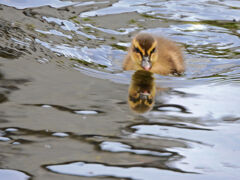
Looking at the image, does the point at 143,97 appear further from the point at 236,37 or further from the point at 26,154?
the point at 236,37

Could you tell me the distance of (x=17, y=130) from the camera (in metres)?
3.78

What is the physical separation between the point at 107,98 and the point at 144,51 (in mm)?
1351

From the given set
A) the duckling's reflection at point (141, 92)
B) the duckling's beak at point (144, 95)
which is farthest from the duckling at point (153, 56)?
the duckling's beak at point (144, 95)

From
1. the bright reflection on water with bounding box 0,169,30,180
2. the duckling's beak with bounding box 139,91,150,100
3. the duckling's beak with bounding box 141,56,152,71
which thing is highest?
the duckling's beak with bounding box 141,56,152,71

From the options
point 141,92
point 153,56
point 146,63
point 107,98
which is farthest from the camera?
point 153,56

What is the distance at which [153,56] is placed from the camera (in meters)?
5.96

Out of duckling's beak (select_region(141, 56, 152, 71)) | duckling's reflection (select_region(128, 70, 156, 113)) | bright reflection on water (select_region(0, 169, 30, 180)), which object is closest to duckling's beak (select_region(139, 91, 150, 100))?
duckling's reflection (select_region(128, 70, 156, 113))

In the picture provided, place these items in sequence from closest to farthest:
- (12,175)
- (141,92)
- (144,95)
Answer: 1. (12,175)
2. (144,95)
3. (141,92)

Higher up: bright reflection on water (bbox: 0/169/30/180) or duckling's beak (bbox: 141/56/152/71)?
duckling's beak (bbox: 141/56/152/71)

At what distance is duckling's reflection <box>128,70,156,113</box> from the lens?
4.50 meters

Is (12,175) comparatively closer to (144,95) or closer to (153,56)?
(144,95)

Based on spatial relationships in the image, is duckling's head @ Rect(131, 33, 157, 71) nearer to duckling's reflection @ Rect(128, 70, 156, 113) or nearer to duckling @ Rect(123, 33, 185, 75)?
duckling @ Rect(123, 33, 185, 75)

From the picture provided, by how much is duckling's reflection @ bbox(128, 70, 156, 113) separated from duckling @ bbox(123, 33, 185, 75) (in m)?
0.11

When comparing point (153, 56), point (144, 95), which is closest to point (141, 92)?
point (144, 95)
